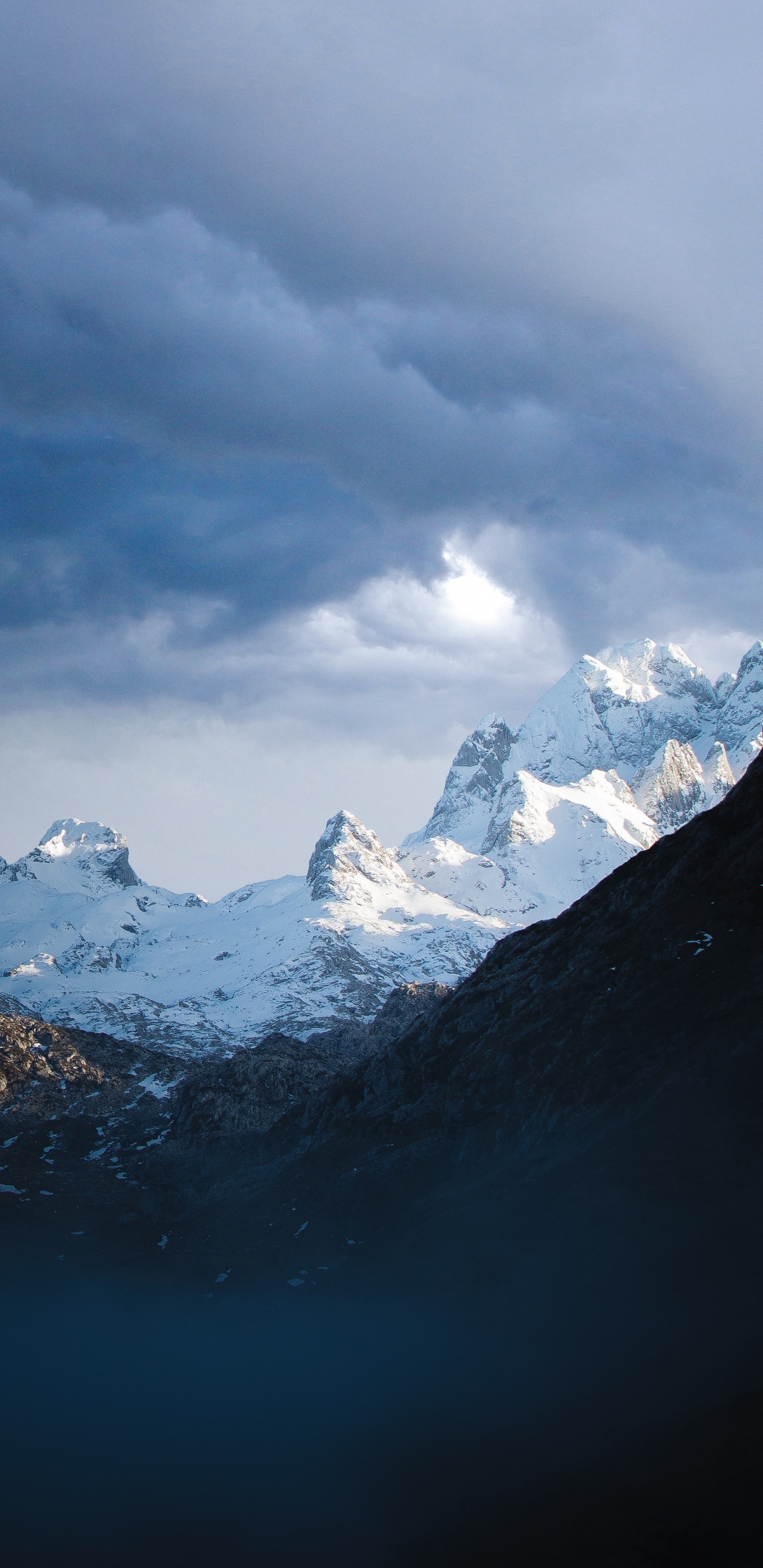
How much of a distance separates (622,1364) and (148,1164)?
4125 inches

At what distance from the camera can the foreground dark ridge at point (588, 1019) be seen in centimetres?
8206

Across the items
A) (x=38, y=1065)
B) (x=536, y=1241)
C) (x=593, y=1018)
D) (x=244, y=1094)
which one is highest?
(x=38, y=1065)

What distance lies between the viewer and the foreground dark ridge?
82.1 metres

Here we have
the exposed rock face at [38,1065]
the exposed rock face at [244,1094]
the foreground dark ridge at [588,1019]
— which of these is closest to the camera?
the foreground dark ridge at [588,1019]

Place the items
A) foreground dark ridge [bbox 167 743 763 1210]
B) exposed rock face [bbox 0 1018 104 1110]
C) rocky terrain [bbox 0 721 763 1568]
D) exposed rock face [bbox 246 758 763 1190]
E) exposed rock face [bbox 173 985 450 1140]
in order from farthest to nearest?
exposed rock face [bbox 0 1018 104 1110]
exposed rock face [bbox 173 985 450 1140]
foreground dark ridge [bbox 167 743 763 1210]
exposed rock face [bbox 246 758 763 1190]
rocky terrain [bbox 0 721 763 1568]

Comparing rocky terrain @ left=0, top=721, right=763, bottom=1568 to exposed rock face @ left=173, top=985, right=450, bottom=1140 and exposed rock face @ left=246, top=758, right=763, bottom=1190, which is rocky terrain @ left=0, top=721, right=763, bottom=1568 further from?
exposed rock face @ left=173, top=985, right=450, bottom=1140

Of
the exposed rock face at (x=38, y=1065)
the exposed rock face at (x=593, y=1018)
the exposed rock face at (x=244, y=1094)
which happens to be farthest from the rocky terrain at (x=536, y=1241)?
the exposed rock face at (x=38, y=1065)

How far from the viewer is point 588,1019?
94625 mm

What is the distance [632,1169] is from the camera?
7919cm

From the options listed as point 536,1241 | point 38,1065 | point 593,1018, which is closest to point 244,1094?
point 38,1065

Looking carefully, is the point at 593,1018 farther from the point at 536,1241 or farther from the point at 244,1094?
the point at 244,1094

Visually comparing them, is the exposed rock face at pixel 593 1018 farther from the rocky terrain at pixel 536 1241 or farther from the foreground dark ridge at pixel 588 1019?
the rocky terrain at pixel 536 1241

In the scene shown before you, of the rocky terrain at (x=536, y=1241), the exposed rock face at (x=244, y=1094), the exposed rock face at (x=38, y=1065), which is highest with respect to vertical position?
the exposed rock face at (x=38, y=1065)

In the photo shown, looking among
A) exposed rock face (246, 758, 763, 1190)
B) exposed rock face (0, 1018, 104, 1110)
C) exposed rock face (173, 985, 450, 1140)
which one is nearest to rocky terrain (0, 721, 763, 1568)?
exposed rock face (246, 758, 763, 1190)
